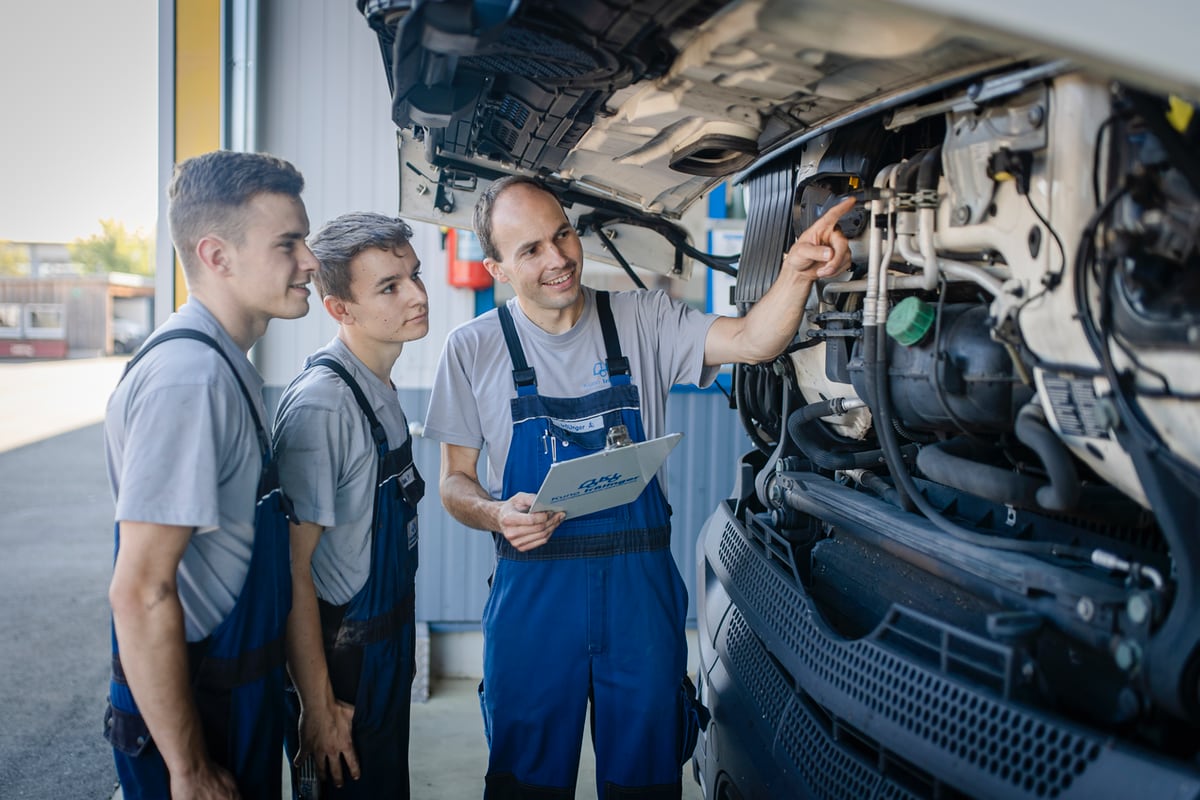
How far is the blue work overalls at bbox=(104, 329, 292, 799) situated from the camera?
1.41 m

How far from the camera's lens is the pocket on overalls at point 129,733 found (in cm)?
139

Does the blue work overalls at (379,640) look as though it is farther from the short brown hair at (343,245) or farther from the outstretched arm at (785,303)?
the outstretched arm at (785,303)

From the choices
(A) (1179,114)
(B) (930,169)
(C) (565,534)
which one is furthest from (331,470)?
(A) (1179,114)

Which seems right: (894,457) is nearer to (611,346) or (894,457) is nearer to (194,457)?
(611,346)

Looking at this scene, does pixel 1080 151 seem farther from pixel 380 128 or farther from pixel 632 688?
pixel 380 128

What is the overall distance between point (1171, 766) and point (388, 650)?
140 cm

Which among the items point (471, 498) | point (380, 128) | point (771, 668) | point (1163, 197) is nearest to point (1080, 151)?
point (1163, 197)

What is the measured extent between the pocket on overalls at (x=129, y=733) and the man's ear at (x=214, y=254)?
30.9 inches

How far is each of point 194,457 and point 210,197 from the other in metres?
0.50

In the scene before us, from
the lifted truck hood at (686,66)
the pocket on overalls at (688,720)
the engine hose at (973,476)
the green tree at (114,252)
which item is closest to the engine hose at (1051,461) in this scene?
the engine hose at (973,476)

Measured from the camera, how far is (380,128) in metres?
3.74

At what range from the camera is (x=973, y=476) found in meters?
1.34

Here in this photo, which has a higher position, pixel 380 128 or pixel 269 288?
pixel 380 128

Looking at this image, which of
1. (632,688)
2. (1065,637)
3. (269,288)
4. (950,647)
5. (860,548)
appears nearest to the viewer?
(1065,637)
